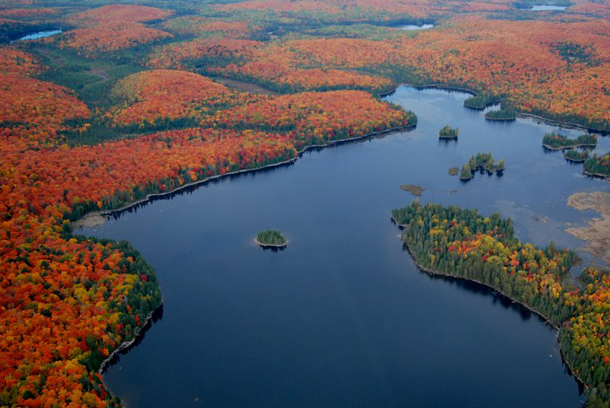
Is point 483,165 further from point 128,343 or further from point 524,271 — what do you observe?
point 128,343

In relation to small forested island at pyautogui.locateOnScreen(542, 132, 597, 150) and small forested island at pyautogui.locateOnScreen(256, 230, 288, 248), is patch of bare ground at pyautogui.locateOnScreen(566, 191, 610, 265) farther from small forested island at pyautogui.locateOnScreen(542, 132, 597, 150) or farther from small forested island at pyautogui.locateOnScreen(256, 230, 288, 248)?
small forested island at pyautogui.locateOnScreen(256, 230, 288, 248)

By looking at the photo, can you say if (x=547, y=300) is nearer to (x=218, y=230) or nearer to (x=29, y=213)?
(x=218, y=230)

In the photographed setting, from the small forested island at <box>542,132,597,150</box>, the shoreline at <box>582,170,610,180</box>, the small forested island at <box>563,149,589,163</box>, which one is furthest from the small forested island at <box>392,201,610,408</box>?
the small forested island at <box>542,132,597,150</box>

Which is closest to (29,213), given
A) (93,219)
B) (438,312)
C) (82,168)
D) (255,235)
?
(93,219)

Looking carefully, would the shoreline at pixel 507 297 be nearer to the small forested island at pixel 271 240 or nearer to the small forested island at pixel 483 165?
the small forested island at pixel 271 240

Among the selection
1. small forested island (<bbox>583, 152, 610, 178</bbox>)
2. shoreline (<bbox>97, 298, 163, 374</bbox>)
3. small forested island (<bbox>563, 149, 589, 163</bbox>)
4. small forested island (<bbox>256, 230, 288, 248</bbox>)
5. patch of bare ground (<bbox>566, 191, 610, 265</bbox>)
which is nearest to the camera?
shoreline (<bbox>97, 298, 163, 374</bbox>)

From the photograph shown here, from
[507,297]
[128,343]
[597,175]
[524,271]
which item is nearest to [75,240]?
[128,343]
